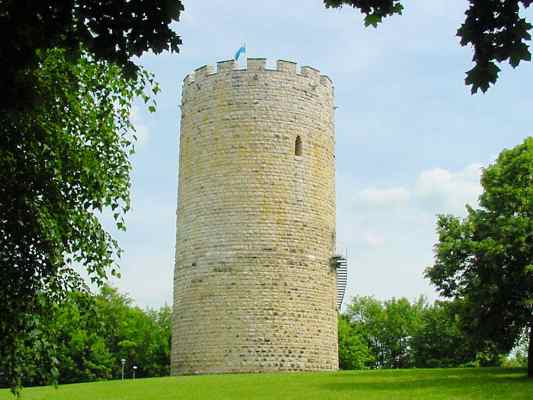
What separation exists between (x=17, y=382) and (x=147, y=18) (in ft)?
17.4

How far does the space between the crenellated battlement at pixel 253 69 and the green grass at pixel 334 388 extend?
8817 millimetres

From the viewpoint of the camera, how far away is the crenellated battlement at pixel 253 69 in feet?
73.4

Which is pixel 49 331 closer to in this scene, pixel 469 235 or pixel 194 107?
pixel 469 235

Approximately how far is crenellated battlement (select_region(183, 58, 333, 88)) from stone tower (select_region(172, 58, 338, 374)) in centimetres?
3

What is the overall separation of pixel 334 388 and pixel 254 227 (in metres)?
7.67

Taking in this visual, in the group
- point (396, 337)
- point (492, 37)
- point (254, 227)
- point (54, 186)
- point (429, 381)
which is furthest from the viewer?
point (396, 337)

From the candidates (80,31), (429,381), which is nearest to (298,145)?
(429,381)

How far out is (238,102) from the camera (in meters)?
22.1

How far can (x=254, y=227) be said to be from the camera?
70.0 ft

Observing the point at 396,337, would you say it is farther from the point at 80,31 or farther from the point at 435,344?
the point at 80,31

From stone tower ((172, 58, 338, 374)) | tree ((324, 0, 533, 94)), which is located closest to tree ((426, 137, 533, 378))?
stone tower ((172, 58, 338, 374))

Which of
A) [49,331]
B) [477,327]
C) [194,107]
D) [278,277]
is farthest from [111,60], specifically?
[194,107]

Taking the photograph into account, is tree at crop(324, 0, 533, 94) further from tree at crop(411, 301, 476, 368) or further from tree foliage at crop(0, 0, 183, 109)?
tree at crop(411, 301, 476, 368)

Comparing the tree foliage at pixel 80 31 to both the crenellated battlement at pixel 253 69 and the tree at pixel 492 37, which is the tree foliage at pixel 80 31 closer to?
the tree at pixel 492 37
